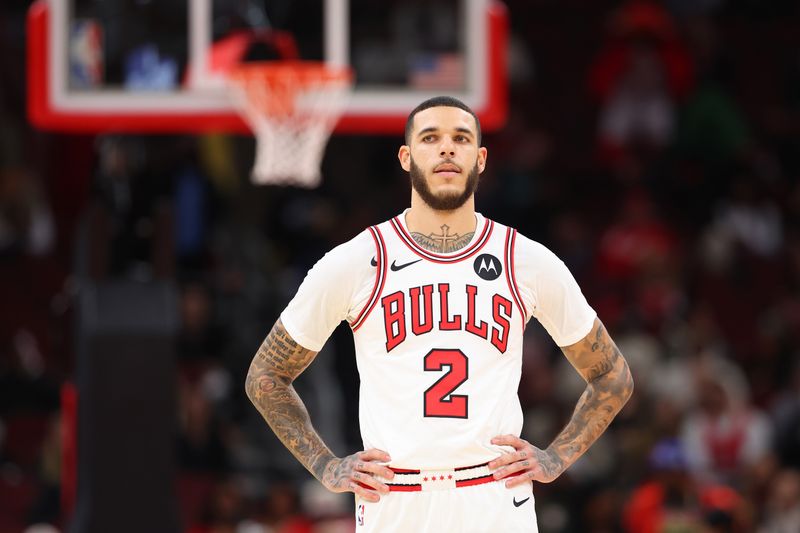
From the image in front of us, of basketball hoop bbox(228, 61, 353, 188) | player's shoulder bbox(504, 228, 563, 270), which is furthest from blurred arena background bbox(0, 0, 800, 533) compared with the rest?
player's shoulder bbox(504, 228, 563, 270)

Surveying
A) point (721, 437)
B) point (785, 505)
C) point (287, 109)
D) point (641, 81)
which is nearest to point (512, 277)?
point (287, 109)

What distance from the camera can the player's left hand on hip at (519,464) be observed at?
5117 mm

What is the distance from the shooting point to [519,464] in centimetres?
515

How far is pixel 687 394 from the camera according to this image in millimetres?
13828

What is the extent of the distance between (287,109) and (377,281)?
17.0ft

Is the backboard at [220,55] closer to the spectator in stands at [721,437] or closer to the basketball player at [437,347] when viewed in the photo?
the spectator in stands at [721,437]

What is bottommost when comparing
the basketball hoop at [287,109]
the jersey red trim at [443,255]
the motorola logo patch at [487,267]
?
the motorola logo patch at [487,267]

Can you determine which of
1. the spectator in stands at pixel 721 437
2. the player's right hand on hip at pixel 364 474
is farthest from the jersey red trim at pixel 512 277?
the spectator in stands at pixel 721 437

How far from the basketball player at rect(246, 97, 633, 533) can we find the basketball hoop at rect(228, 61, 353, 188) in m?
4.73

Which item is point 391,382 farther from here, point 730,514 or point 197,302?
point 197,302

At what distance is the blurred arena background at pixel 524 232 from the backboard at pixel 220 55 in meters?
0.07

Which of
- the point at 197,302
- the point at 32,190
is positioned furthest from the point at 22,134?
the point at 197,302

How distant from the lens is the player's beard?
521 centimetres

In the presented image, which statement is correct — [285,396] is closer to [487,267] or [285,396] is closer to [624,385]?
[487,267]
